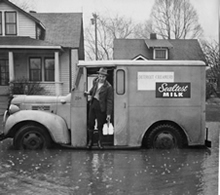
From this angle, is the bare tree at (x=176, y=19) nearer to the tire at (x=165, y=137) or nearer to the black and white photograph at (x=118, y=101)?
the black and white photograph at (x=118, y=101)

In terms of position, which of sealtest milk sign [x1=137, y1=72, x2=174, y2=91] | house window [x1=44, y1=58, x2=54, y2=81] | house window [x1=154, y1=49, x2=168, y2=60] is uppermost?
house window [x1=154, y1=49, x2=168, y2=60]

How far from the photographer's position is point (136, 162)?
486cm

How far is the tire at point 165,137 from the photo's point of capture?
5.40 meters

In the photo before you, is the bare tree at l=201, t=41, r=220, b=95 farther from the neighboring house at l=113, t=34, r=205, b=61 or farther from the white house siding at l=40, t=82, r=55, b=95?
the white house siding at l=40, t=82, r=55, b=95

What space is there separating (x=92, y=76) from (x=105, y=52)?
51cm

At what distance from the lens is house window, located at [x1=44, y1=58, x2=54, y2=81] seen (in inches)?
233

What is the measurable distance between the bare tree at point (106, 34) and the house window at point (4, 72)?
5.50 ft

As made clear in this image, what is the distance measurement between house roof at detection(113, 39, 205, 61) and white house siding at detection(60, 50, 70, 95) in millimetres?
928

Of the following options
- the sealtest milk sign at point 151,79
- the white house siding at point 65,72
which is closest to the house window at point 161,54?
the sealtest milk sign at point 151,79

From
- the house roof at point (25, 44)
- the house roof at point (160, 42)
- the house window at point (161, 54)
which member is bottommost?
the house window at point (161, 54)

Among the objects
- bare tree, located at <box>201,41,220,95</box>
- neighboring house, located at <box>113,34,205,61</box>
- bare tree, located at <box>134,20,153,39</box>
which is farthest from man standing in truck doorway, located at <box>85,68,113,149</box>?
bare tree, located at <box>201,41,220,95</box>

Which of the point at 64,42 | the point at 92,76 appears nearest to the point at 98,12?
the point at 92,76

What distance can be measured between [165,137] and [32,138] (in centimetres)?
239

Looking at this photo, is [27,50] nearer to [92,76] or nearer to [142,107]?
[92,76]
